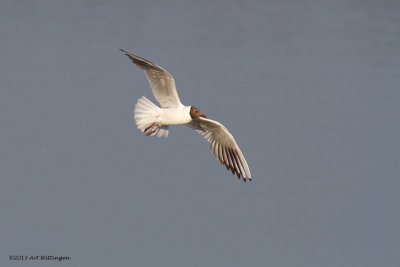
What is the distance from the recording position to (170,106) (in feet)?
19.9

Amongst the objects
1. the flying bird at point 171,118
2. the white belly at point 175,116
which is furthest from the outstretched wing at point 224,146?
the white belly at point 175,116

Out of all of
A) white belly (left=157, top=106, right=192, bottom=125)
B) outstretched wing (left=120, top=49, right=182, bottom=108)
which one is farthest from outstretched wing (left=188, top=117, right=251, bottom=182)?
outstretched wing (left=120, top=49, right=182, bottom=108)

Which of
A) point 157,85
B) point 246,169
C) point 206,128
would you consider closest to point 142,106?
point 157,85

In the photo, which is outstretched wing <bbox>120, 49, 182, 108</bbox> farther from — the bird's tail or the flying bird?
the bird's tail

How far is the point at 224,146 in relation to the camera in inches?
249

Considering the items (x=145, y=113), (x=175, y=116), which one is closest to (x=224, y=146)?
(x=175, y=116)

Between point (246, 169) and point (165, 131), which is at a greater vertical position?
point (165, 131)

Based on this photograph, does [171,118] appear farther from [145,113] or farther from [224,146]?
[224,146]

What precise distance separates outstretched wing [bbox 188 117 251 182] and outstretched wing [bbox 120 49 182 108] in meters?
0.34

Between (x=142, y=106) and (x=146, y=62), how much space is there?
501 millimetres

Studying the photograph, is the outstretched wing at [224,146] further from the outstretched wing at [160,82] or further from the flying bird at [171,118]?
the outstretched wing at [160,82]

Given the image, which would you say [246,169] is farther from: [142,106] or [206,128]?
[142,106]

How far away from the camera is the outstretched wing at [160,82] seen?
5.80 metres

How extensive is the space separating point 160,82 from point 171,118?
36cm
